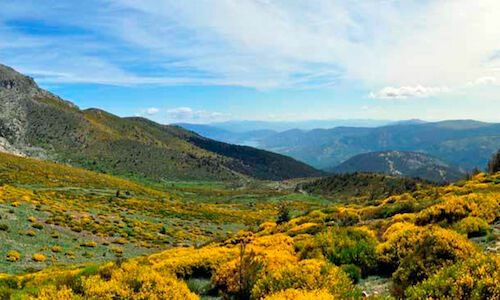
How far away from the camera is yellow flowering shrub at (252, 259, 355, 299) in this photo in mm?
7203

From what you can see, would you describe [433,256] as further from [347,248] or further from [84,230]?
[84,230]

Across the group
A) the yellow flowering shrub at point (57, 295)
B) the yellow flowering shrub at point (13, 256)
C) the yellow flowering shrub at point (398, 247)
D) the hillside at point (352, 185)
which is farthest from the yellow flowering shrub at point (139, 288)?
the hillside at point (352, 185)

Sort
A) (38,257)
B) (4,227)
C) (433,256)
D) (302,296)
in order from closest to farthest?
(302,296) < (433,256) < (38,257) < (4,227)

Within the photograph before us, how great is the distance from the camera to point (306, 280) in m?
7.49

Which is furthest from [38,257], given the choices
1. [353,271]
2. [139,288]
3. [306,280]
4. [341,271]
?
[341,271]

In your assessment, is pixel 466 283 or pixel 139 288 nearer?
pixel 466 283

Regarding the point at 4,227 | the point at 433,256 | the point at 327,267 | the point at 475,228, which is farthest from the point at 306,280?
the point at 4,227

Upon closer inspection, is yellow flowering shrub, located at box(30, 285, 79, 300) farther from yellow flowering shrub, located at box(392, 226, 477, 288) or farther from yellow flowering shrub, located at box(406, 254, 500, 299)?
yellow flowering shrub, located at box(392, 226, 477, 288)

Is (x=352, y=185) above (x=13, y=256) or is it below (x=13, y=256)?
below

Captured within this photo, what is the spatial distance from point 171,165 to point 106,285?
627 ft

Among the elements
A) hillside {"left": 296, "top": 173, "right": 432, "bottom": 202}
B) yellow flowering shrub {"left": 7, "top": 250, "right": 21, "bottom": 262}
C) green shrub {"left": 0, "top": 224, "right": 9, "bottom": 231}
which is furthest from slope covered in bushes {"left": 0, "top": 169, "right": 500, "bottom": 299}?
hillside {"left": 296, "top": 173, "right": 432, "bottom": 202}

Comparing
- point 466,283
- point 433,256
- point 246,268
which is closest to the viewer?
point 466,283

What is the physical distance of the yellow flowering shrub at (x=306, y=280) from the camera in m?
7.20

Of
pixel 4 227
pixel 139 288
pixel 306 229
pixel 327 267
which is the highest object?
pixel 327 267
